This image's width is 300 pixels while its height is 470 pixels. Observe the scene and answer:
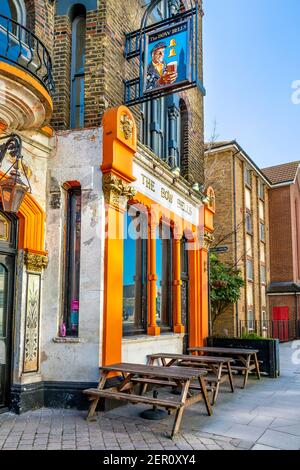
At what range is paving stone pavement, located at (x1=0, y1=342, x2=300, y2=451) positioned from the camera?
5.01m

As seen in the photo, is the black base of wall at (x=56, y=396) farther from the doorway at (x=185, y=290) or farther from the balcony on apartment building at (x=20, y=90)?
the doorway at (x=185, y=290)

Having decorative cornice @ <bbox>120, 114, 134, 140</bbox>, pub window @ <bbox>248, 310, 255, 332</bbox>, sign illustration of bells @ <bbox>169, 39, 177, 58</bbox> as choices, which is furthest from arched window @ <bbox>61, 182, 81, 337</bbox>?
pub window @ <bbox>248, 310, 255, 332</bbox>

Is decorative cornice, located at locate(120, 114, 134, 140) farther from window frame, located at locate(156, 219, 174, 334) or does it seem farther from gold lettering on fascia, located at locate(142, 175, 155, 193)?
window frame, located at locate(156, 219, 174, 334)

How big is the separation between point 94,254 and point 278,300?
2115 centimetres

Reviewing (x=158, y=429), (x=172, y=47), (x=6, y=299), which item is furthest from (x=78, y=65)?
(x=158, y=429)

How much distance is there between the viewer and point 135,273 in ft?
29.2

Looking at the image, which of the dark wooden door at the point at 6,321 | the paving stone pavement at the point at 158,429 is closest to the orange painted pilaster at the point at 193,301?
the paving stone pavement at the point at 158,429

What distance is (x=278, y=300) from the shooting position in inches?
1031

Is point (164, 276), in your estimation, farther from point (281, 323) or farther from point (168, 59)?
point (281, 323)

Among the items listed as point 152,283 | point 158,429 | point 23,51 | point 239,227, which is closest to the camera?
point 158,429

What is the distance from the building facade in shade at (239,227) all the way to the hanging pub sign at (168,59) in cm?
1002

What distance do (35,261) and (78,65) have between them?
12.8ft

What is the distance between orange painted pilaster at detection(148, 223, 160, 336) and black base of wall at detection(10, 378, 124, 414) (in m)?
2.15

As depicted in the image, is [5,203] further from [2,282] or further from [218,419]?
[218,419]
